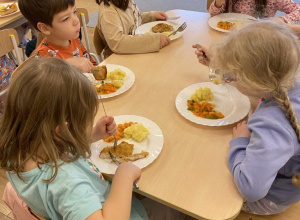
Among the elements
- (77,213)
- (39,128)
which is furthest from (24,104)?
(77,213)

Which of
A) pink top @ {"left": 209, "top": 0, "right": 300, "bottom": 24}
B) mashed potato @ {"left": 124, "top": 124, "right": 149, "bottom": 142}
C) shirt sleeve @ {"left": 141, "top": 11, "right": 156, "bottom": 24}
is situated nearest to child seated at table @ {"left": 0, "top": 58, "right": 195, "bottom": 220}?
mashed potato @ {"left": 124, "top": 124, "right": 149, "bottom": 142}

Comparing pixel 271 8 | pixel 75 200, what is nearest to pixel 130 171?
pixel 75 200

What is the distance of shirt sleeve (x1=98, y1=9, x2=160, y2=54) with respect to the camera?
5.28 ft

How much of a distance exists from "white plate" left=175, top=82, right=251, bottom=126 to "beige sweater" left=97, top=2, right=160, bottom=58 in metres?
0.45

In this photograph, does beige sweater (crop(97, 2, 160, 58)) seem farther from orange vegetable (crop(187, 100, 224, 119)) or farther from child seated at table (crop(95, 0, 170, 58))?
orange vegetable (crop(187, 100, 224, 119))

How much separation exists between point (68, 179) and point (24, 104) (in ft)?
0.76

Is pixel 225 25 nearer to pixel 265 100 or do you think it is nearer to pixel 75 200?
pixel 265 100

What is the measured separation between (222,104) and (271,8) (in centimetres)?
116

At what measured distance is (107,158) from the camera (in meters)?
1.01

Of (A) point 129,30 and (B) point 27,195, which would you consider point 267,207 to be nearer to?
(B) point 27,195

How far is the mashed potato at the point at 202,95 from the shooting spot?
1.25m

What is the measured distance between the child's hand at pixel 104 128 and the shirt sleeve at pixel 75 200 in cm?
31

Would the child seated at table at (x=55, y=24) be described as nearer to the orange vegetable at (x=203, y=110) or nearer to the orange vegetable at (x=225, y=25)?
the orange vegetable at (x=203, y=110)

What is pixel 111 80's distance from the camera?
142 cm
